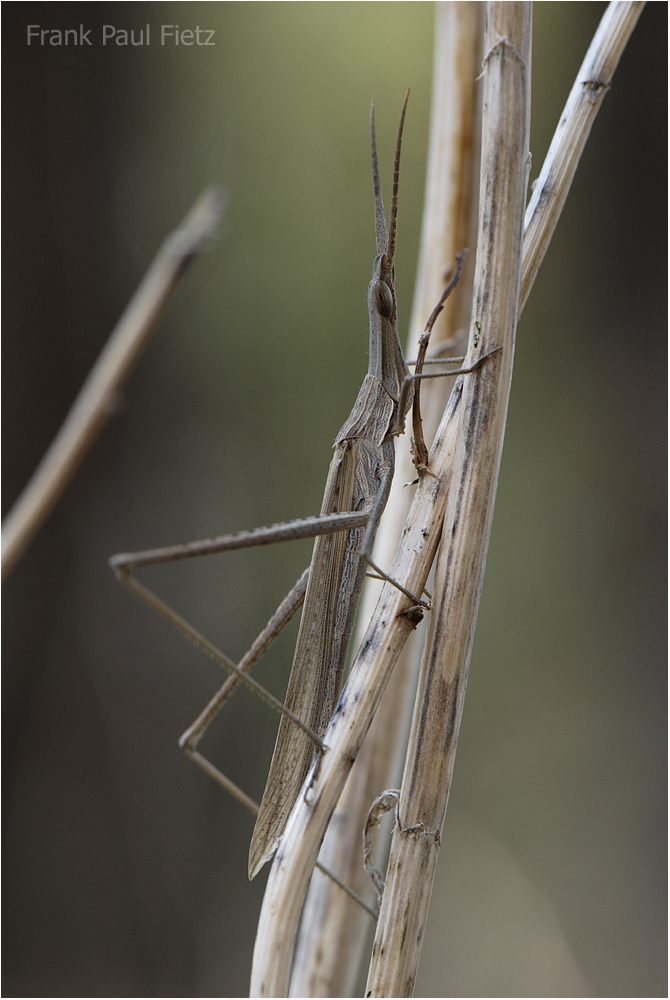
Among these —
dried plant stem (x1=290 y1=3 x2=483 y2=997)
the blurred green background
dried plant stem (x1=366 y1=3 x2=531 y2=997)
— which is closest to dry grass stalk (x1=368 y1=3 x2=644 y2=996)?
dried plant stem (x1=366 y1=3 x2=531 y2=997)

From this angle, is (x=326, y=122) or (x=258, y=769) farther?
(x=258, y=769)

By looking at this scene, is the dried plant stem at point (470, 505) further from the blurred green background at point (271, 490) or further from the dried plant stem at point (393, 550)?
the blurred green background at point (271, 490)

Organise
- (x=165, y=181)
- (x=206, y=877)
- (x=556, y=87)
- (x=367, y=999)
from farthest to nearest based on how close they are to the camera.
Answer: (x=206, y=877) < (x=165, y=181) < (x=556, y=87) < (x=367, y=999)

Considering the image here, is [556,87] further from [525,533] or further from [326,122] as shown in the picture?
[525,533]

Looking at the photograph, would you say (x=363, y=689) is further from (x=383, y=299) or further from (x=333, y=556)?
(x=383, y=299)

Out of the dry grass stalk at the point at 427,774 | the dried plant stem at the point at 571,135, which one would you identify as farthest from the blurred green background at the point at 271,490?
the dry grass stalk at the point at 427,774

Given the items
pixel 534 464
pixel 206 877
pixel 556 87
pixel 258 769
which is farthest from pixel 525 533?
pixel 206 877
